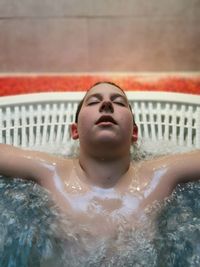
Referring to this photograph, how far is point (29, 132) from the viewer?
4.67 feet

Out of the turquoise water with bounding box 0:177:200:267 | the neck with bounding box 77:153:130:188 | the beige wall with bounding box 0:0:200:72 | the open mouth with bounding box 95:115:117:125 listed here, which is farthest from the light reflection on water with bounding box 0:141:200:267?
the beige wall with bounding box 0:0:200:72

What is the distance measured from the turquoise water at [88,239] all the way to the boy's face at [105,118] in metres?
0.18

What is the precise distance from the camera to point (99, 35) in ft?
6.16

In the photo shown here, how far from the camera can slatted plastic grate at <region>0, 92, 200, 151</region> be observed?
4.65ft

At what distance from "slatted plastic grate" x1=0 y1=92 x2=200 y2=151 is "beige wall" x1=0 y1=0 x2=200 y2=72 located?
471mm

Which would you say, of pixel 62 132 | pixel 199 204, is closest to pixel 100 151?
pixel 199 204

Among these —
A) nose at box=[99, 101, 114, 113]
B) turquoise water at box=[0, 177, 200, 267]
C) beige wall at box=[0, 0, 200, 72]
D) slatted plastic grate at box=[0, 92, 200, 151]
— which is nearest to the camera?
turquoise water at box=[0, 177, 200, 267]

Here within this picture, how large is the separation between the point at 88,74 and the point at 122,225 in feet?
3.30

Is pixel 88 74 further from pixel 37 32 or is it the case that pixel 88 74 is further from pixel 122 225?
pixel 122 225

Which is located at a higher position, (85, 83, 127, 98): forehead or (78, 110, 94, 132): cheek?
(85, 83, 127, 98): forehead

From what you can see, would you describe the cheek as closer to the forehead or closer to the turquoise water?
the forehead

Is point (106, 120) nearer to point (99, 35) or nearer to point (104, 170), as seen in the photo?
point (104, 170)

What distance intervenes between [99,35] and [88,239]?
3.55 feet

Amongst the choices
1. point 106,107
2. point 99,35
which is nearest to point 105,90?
point 106,107
